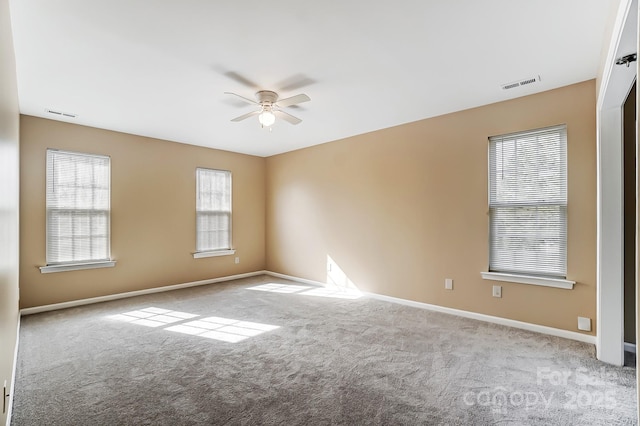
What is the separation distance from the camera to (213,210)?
6.18 meters

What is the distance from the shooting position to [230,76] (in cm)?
310

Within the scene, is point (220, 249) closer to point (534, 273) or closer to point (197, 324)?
point (197, 324)

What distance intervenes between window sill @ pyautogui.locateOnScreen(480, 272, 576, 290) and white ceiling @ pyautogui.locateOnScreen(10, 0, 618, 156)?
6.71 ft

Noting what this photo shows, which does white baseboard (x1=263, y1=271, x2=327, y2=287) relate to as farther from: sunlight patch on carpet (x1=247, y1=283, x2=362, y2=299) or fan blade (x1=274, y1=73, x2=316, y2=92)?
fan blade (x1=274, y1=73, x2=316, y2=92)

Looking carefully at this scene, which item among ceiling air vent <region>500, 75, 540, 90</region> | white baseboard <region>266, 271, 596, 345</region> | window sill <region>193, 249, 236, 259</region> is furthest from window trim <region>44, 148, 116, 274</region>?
ceiling air vent <region>500, 75, 540, 90</region>

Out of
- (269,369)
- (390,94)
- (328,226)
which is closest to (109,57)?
(390,94)

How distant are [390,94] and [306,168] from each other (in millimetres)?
Result: 2768

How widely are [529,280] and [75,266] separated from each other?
5860mm

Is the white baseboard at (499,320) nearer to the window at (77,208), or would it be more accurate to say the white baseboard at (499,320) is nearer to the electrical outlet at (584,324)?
the electrical outlet at (584,324)

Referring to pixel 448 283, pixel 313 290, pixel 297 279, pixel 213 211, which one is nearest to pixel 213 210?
pixel 213 211

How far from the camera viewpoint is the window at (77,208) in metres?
4.37

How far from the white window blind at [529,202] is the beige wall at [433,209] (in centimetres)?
9

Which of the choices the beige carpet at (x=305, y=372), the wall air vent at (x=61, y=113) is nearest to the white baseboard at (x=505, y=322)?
the beige carpet at (x=305, y=372)

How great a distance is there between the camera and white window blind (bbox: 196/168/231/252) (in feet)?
19.6
